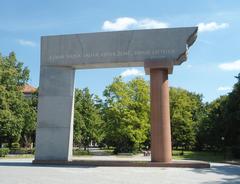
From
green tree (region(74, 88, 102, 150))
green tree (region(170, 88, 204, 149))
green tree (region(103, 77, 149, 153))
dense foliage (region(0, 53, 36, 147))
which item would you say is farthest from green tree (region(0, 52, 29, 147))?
green tree (region(170, 88, 204, 149))

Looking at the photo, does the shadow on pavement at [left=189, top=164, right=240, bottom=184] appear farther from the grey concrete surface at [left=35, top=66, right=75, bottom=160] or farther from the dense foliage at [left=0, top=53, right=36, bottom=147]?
the dense foliage at [left=0, top=53, right=36, bottom=147]

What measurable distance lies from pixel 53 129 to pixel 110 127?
23.0 metres

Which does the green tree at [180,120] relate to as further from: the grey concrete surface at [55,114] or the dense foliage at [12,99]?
the grey concrete surface at [55,114]

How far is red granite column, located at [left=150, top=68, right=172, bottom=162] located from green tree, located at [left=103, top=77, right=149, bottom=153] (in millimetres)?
22728

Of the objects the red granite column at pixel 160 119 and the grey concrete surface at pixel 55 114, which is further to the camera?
the grey concrete surface at pixel 55 114

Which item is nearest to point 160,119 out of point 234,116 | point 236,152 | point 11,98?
point 236,152

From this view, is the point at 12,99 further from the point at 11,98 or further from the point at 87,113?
the point at 87,113

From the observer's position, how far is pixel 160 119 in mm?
19016

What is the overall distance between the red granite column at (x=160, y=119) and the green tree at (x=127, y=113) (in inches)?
895

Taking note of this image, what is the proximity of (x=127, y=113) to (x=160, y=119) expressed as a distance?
23178mm

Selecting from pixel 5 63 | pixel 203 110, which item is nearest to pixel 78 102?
pixel 5 63

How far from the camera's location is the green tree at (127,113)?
139 feet

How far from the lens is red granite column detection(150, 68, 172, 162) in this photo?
1878cm

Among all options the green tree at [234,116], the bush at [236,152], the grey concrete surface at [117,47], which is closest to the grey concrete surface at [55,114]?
the grey concrete surface at [117,47]
